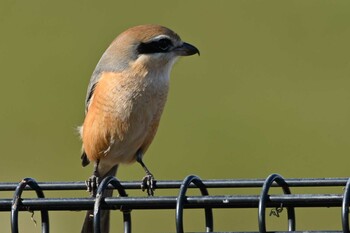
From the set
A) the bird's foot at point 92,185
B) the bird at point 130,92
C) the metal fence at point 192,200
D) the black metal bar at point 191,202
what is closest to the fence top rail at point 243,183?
the metal fence at point 192,200

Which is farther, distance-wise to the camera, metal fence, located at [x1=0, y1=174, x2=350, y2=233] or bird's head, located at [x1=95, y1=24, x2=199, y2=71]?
bird's head, located at [x1=95, y1=24, x2=199, y2=71]

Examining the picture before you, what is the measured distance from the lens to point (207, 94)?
427 inches

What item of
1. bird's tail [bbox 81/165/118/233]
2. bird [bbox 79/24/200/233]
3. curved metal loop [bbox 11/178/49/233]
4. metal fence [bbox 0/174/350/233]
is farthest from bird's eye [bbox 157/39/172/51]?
curved metal loop [bbox 11/178/49/233]

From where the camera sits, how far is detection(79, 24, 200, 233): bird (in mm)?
5801

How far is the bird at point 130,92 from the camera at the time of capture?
5.80 m

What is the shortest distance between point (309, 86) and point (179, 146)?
1.84m

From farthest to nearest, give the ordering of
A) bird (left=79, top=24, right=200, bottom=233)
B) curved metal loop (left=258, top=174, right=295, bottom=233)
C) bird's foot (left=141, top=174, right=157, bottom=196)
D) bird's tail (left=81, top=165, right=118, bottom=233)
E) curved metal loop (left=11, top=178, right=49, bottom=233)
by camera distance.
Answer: bird (left=79, top=24, right=200, bottom=233) < bird's tail (left=81, top=165, right=118, bottom=233) < bird's foot (left=141, top=174, right=157, bottom=196) < curved metal loop (left=11, top=178, right=49, bottom=233) < curved metal loop (left=258, top=174, right=295, bottom=233)

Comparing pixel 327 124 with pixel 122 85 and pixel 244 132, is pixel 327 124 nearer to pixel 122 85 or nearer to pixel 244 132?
pixel 244 132

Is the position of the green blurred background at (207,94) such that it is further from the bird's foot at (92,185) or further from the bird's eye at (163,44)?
the bird's eye at (163,44)

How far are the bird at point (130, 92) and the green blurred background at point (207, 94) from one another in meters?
1.38

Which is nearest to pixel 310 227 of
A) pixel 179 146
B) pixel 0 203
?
pixel 179 146

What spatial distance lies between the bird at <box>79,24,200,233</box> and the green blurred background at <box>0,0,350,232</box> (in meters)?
1.38

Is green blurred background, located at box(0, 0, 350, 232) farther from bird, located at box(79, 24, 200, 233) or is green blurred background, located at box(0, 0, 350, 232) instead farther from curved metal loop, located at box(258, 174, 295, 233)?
curved metal loop, located at box(258, 174, 295, 233)

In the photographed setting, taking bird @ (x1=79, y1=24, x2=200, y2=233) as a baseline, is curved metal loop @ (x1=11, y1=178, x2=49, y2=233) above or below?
below
